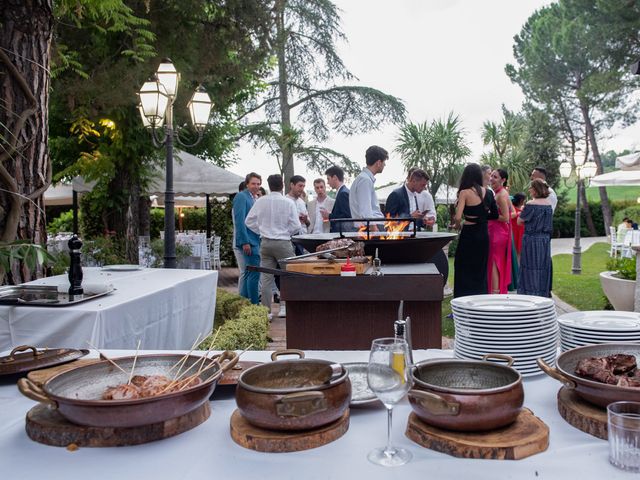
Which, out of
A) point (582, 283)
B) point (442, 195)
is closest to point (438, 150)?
point (442, 195)

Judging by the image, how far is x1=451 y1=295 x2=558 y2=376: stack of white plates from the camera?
1715mm

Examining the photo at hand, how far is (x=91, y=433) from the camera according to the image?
127cm

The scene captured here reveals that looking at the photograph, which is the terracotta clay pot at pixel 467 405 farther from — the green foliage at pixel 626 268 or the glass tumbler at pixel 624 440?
the green foliage at pixel 626 268

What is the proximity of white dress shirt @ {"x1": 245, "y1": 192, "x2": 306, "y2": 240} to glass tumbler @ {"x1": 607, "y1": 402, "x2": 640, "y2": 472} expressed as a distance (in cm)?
583

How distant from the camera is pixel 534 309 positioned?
68.7 inches

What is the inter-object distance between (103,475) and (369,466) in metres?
0.55

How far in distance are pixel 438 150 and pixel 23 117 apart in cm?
1610

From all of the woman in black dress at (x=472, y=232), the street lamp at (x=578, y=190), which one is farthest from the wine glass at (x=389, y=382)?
the street lamp at (x=578, y=190)

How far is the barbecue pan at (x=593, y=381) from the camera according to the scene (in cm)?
125

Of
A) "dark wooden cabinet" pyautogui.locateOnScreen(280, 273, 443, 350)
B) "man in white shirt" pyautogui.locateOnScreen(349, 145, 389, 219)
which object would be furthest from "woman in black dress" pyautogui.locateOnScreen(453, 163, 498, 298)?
"dark wooden cabinet" pyautogui.locateOnScreen(280, 273, 443, 350)

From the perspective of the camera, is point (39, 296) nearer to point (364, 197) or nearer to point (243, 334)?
point (243, 334)

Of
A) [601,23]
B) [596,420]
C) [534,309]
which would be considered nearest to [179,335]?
[534,309]

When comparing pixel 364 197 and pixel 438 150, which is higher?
pixel 438 150

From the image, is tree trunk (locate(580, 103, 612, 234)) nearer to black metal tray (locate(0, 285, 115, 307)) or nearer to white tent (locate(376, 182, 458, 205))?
white tent (locate(376, 182, 458, 205))
